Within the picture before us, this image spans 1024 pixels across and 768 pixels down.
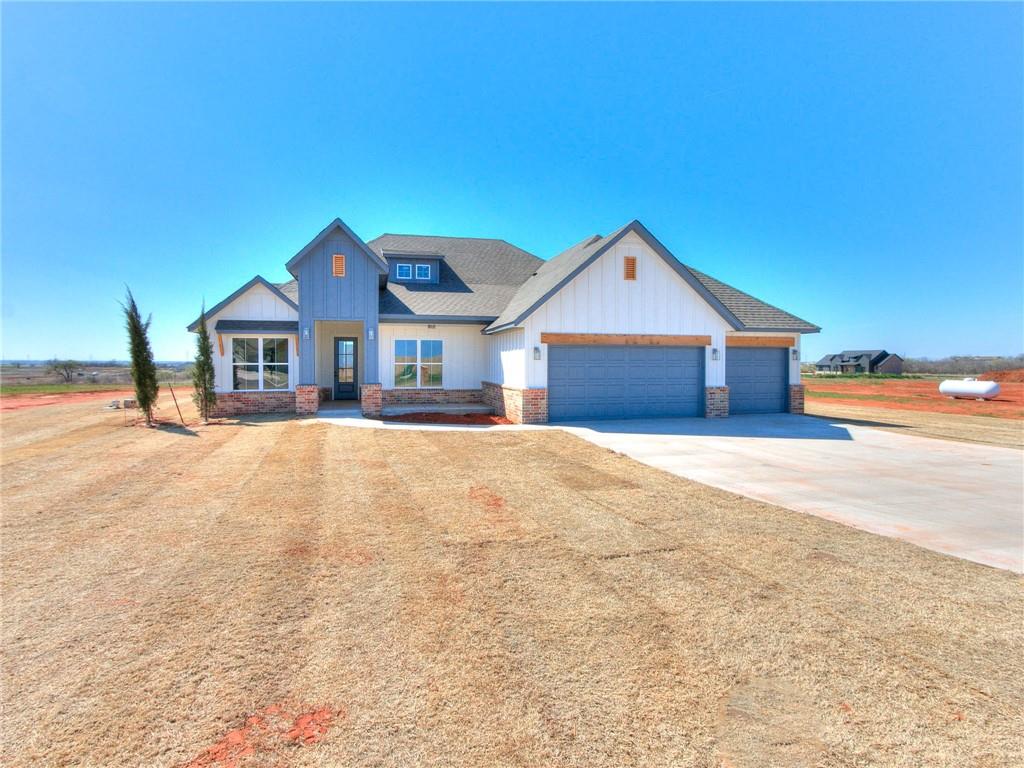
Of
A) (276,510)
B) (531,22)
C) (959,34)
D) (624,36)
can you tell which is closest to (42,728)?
(276,510)

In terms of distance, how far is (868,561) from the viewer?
4828 millimetres

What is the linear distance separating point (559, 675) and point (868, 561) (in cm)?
378

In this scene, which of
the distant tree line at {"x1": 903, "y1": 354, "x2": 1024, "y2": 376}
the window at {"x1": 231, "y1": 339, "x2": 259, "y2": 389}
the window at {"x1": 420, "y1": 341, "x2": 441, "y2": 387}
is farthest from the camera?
the distant tree line at {"x1": 903, "y1": 354, "x2": 1024, "y2": 376}

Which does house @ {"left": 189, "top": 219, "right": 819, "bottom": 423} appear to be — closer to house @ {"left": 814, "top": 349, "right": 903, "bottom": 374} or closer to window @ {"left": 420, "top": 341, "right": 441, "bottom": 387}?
window @ {"left": 420, "top": 341, "right": 441, "bottom": 387}

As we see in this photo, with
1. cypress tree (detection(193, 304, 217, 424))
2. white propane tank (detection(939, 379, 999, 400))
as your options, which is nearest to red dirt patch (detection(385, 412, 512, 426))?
cypress tree (detection(193, 304, 217, 424))

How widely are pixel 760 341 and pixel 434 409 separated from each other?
12.3 m

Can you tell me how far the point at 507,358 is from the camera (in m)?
16.6

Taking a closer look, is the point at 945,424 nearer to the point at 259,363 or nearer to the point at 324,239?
the point at 324,239

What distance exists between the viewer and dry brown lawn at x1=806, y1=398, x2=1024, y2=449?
43.9 feet

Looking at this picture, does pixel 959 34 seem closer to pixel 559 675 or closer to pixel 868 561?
pixel 868 561

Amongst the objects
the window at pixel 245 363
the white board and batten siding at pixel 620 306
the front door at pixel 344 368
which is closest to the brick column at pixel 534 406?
the white board and batten siding at pixel 620 306

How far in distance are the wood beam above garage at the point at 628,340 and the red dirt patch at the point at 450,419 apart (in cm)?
309

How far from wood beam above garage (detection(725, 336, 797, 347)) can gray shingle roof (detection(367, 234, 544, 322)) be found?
8.83m

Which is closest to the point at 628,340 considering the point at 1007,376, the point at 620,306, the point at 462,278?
the point at 620,306
